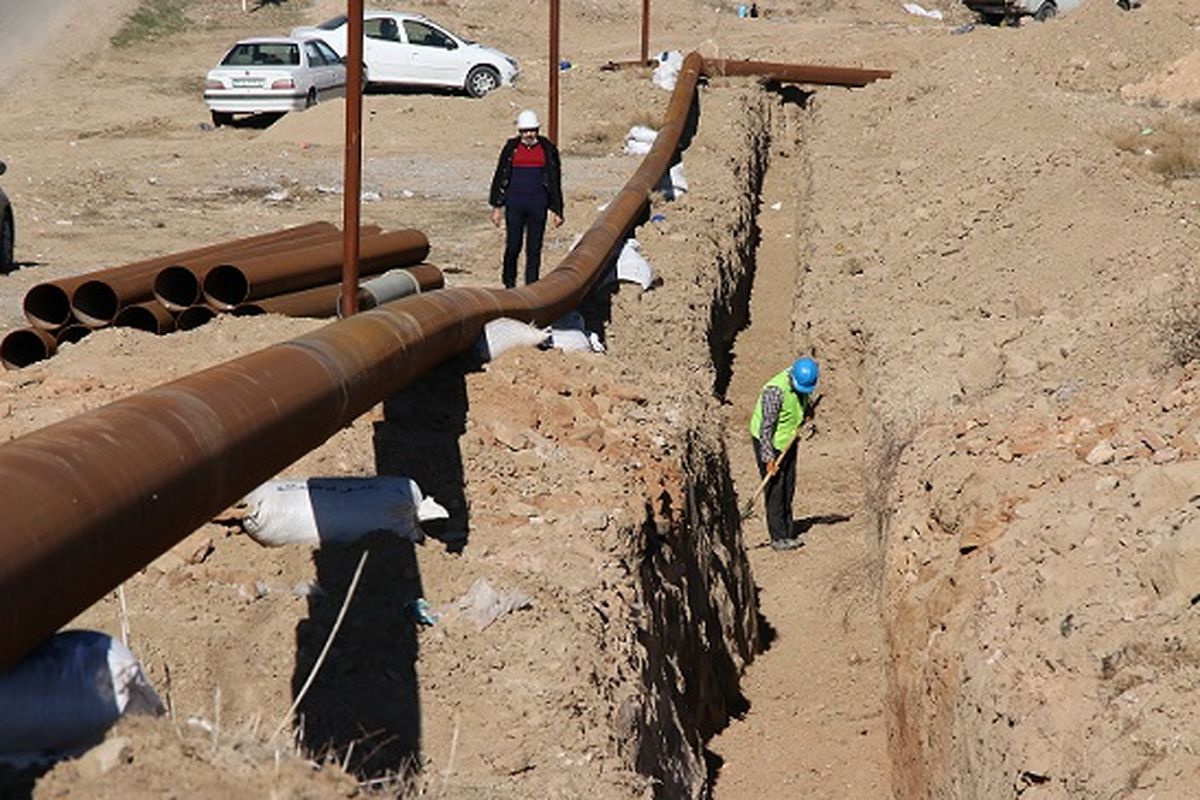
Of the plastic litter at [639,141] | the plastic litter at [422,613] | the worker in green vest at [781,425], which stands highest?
the plastic litter at [422,613]

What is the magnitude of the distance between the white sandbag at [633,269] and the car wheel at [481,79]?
57.1ft

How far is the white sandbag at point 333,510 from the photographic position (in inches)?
312

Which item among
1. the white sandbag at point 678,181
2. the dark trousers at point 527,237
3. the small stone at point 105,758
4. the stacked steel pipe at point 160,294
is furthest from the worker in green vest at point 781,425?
the small stone at point 105,758

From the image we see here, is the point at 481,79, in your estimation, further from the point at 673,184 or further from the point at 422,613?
the point at 422,613

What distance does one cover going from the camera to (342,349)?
784 centimetres

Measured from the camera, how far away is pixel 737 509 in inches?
547

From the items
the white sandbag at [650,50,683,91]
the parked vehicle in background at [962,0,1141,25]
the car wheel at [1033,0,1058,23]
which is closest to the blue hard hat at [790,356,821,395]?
the white sandbag at [650,50,683,91]

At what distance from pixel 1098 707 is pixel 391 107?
22.6 m

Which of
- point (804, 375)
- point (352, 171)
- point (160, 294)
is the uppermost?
point (352, 171)

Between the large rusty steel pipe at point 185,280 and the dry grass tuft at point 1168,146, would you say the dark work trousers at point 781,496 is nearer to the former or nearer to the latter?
the large rusty steel pipe at point 185,280

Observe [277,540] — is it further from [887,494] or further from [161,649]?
[887,494]

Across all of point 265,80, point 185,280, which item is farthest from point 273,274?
point 265,80

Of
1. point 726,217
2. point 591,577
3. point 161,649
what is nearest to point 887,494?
point 591,577

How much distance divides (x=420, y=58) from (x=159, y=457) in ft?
90.8
